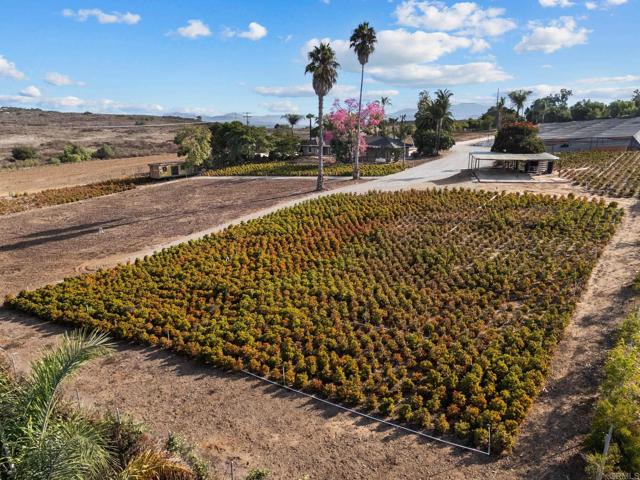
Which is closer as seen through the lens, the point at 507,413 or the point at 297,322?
the point at 507,413

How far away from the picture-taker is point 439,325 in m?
18.2

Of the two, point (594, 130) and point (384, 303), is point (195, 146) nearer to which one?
point (384, 303)

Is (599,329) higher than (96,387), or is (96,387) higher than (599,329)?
(599,329)

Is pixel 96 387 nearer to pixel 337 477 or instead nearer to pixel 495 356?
pixel 337 477

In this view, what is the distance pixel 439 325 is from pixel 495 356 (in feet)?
→ 9.92

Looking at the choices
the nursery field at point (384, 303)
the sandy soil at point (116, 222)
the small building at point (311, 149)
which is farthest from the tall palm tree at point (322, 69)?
the small building at point (311, 149)

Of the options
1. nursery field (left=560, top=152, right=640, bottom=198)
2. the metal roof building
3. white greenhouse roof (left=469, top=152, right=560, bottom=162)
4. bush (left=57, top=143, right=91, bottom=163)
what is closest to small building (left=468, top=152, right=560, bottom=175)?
white greenhouse roof (left=469, top=152, right=560, bottom=162)

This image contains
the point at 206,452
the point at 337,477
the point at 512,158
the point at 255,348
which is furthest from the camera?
the point at 512,158

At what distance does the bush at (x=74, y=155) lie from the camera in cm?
8350

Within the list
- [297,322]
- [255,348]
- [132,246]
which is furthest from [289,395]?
[132,246]

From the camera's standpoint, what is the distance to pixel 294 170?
5997 cm

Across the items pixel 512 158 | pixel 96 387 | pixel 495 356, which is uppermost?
pixel 512 158

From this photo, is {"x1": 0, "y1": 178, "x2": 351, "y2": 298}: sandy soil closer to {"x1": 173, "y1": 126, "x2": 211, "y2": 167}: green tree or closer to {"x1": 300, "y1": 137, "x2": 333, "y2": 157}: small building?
{"x1": 173, "y1": 126, "x2": 211, "y2": 167}: green tree

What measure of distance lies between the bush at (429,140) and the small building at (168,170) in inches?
1384
